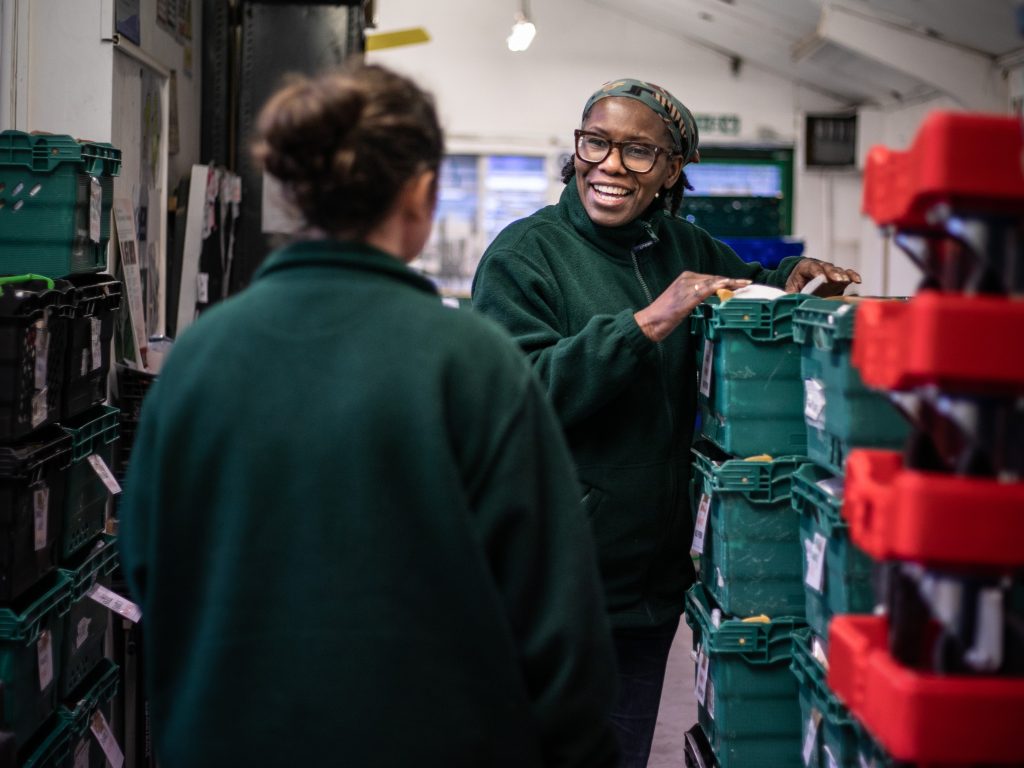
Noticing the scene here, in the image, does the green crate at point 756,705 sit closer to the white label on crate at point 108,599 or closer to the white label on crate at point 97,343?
the white label on crate at point 108,599

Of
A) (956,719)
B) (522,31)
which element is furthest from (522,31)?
(956,719)

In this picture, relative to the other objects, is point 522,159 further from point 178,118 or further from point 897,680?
point 897,680

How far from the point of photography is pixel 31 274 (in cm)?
278

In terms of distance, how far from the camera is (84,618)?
9.91ft

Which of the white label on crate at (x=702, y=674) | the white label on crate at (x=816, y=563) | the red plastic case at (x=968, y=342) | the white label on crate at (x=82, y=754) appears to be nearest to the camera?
the red plastic case at (x=968, y=342)

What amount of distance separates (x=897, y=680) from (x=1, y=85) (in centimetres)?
342

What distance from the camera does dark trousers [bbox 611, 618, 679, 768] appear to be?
2.57 metres

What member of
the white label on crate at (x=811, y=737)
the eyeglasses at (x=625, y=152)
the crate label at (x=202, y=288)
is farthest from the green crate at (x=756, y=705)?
the crate label at (x=202, y=288)

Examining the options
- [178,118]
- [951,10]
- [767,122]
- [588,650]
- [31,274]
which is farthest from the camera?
[767,122]

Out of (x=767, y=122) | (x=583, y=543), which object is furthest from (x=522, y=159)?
(x=583, y=543)

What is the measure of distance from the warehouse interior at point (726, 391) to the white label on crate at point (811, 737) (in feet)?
0.06

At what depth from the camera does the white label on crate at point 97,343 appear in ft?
9.92

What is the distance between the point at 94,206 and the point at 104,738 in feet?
4.58

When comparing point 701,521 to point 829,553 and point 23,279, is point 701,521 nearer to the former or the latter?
point 829,553
